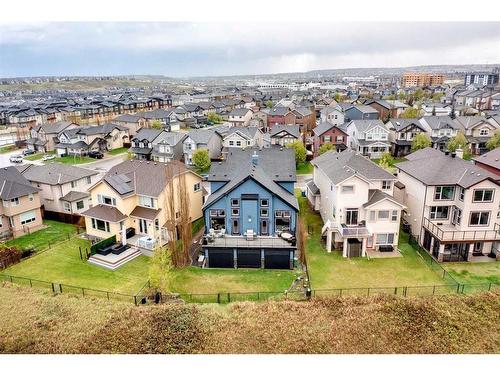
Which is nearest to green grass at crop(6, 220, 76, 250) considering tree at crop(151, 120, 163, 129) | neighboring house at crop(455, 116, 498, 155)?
tree at crop(151, 120, 163, 129)

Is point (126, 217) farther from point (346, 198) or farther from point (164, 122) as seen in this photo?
point (164, 122)

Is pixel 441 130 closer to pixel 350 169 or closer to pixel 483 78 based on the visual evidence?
pixel 350 169

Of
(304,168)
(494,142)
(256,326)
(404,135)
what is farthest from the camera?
(404,135)

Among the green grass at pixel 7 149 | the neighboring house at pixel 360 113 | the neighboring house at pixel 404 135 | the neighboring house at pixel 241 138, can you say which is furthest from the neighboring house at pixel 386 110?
the green grass at pixel 7 149

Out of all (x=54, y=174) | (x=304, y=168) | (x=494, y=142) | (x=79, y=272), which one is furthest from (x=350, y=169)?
(x=494, y=142)

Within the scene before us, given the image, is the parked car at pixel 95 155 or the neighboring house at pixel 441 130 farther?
the parked car at pixel 95 155

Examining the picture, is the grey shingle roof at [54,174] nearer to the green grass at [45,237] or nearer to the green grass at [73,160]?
the green grass at [45,237]

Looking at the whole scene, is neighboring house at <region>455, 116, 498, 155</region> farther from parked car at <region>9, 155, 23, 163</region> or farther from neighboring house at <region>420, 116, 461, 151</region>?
parked car at <region>9, 155, 23, 163</region>

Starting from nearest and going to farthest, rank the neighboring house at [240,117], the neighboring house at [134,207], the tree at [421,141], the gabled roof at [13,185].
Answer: the neighboring house at [134,207], the gabled roof at [13,185], the tree at [421,141], the neighboring house at [240,117]
